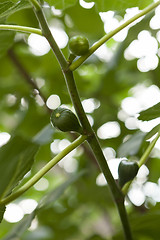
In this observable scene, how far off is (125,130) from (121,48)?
0.65 ft

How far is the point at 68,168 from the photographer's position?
1.27 metres

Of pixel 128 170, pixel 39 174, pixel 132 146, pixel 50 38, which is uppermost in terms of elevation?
pixel 50 38

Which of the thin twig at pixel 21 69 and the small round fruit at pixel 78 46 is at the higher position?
the small round fruit at pixel 78 46

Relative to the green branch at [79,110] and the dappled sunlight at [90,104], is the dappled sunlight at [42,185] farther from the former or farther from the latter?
the green branch at [79,110]

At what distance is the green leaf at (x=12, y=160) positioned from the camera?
51 centimetres

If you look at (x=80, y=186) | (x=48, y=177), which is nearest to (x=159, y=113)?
(x=80, y=186)

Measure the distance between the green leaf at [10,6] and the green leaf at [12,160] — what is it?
16 centimetres

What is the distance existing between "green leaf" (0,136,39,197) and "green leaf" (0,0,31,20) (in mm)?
163

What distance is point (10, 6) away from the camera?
21.8 inches

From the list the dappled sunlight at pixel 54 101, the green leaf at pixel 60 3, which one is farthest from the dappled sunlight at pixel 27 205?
the green leaf at pixel 60 3

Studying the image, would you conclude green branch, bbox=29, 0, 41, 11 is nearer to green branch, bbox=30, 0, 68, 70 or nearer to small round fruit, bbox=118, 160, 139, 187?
green branch, bbox=30, 0, 68, 70

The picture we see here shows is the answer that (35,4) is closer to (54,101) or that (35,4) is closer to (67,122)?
(67,122)

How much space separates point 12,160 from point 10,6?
20cm

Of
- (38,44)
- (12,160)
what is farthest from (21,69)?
(12,160)
